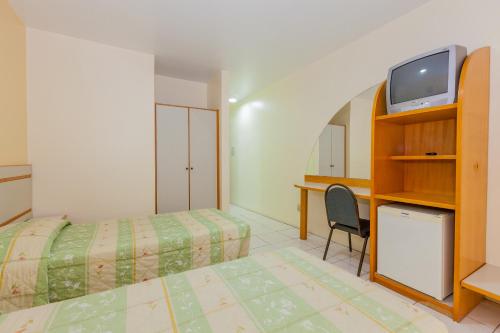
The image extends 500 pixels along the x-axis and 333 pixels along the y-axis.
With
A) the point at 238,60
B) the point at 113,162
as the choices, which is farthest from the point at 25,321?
the point at 238,60

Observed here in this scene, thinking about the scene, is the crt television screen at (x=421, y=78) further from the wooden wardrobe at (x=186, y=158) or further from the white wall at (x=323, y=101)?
the wooden wardrobe at (x=186, y=158)

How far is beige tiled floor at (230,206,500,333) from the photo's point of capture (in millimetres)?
1604

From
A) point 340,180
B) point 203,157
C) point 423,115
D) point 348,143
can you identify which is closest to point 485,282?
point 423,115

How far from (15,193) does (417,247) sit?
3.46 m

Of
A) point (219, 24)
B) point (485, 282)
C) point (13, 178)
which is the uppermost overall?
point (219, 24)

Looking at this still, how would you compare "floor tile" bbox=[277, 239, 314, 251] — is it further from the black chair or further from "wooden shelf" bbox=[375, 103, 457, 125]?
"wooden shelf" bbox=[375, 103, 457, 125]

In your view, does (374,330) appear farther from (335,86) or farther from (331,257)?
(335,86)

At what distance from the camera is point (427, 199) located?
73.2 inches

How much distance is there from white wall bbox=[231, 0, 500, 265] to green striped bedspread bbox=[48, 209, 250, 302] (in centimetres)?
190

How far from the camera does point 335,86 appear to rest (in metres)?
3.10

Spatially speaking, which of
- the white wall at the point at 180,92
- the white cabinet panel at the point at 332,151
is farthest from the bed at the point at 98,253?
the white wall at the point at 180,92

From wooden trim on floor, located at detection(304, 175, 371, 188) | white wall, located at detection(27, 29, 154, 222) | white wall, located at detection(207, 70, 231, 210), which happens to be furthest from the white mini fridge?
white wall, located at detection(27, 29, 154, 222)

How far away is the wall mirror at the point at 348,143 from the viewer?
2727 millimetres

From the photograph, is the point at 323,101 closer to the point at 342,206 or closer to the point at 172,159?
the point at 342,206
